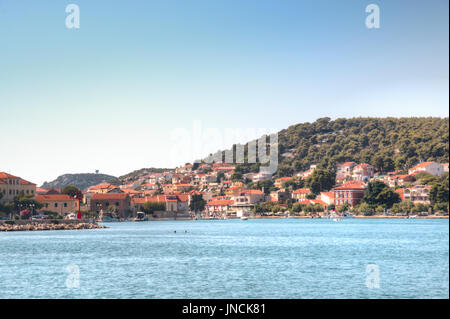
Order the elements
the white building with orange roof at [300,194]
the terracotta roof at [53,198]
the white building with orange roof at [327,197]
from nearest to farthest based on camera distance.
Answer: the terracotta roof at [53,198] → the white building with orange roof at [327,197] → the white building with orange roof at [300,194]

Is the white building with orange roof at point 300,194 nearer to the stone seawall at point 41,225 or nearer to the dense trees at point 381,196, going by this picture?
the dense trees at point 381,196

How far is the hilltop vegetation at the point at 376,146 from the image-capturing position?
435ft

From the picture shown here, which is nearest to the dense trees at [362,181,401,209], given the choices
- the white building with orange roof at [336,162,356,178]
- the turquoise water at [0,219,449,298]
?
the white building with orange roof at [336,162,356,178]

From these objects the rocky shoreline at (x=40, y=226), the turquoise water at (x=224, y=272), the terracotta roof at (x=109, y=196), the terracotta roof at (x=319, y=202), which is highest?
the terracotta roof at (x=109, y=196)

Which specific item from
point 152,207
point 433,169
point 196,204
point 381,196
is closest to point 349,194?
point 381,196

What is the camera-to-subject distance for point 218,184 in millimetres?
162375

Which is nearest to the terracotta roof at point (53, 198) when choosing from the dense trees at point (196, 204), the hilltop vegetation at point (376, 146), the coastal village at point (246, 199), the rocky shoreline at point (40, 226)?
the coastal village at point (246, 199)

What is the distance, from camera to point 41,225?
7094 cm

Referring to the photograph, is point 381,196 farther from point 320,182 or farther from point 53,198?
point 53,198

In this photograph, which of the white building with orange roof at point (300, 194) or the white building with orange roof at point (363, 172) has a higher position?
the white building with orange roof at point (363, 172)

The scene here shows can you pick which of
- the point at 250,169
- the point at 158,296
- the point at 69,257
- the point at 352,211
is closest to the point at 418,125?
the point at 250,169

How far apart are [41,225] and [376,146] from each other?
114 metres
